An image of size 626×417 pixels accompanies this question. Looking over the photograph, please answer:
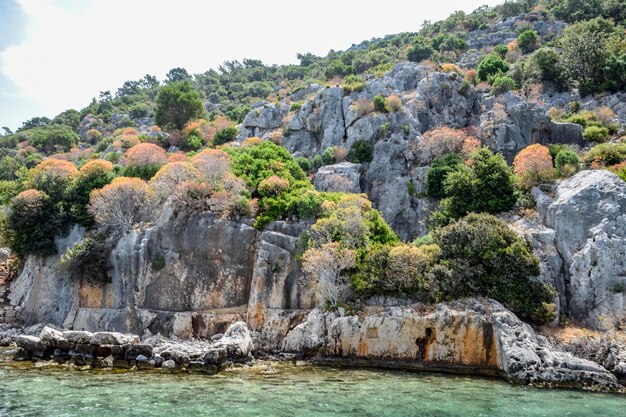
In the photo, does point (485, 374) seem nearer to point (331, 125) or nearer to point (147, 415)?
point (147, 415)

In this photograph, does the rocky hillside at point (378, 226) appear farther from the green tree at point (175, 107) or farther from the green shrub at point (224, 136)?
the green tree at point (175, 107)

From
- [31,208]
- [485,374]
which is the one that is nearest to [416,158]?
[485,374]

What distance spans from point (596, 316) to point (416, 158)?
76.1 ft

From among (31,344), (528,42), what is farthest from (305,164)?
(528,42)

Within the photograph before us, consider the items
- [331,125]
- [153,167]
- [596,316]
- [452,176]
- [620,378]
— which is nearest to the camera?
[620,378]

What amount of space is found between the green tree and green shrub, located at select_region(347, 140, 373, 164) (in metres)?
27.5

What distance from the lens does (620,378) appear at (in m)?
21.6

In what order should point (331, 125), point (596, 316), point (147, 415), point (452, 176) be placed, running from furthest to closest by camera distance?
point (331, 125), point (452, 176), point (596, 316), point (147, 415)

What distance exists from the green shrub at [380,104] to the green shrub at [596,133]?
751 inches

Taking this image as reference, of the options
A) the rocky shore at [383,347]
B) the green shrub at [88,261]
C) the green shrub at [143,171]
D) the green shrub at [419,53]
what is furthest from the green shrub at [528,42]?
the green shrub at [88,261]

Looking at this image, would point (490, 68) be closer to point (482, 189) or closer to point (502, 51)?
point (502, 51)

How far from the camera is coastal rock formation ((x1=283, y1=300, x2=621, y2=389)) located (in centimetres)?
2217

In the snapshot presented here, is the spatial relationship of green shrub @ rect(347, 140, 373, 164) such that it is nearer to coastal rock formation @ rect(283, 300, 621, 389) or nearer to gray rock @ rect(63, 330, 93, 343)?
coastal rock formation @ rect(283, 300, 621, 389)

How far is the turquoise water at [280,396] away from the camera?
1697cm
